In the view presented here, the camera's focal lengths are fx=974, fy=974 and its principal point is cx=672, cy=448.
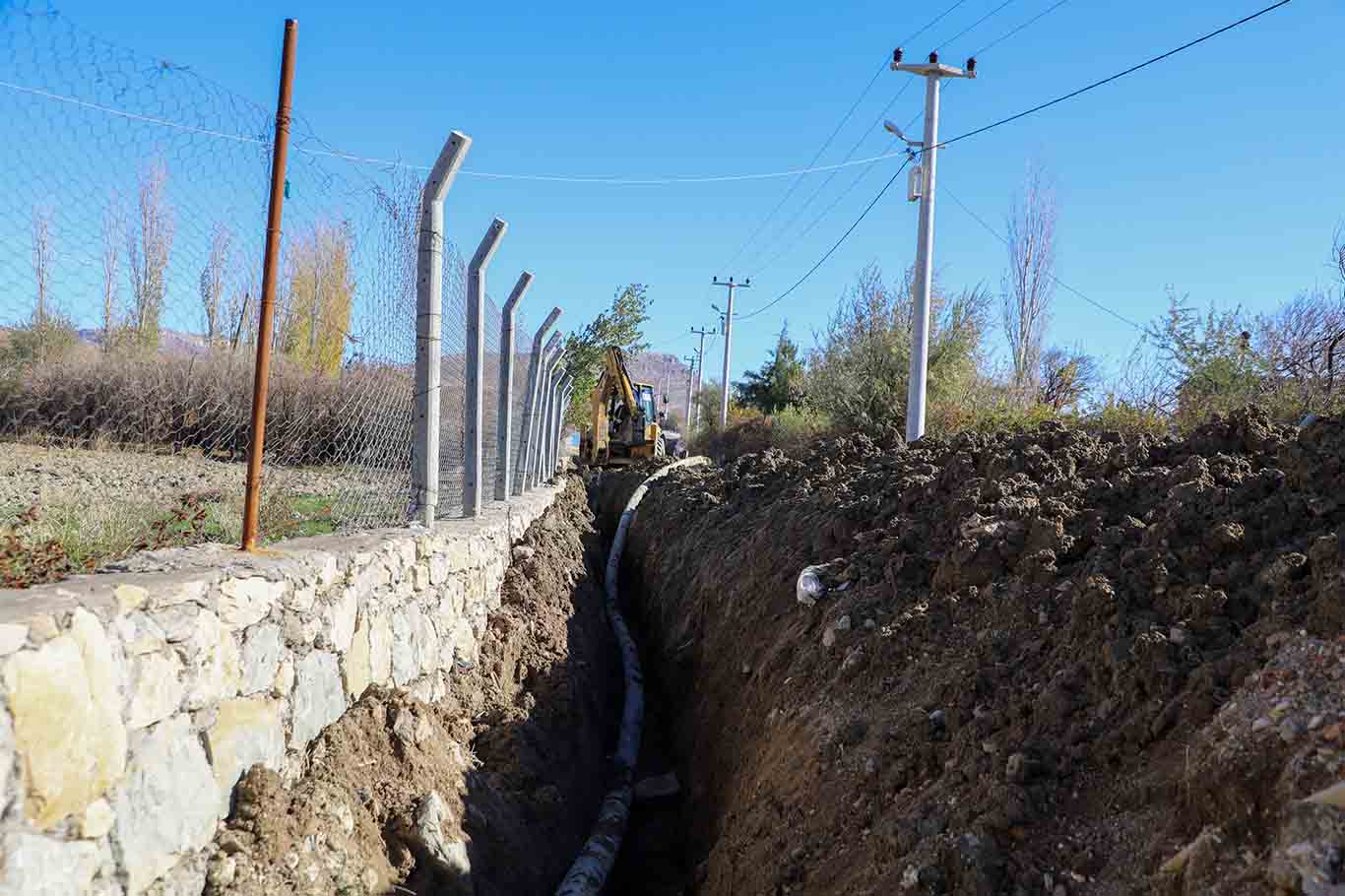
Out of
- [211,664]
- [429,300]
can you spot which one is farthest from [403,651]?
[429,300]

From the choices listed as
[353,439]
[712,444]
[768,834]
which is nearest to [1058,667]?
[768,834]

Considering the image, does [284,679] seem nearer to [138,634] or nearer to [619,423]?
[138,634]

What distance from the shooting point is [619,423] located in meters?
25.1

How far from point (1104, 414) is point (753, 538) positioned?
18.7ft

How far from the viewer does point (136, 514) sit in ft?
16.5

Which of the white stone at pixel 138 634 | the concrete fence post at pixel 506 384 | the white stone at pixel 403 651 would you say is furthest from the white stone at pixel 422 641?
the concrete fence post at pixel 506 384

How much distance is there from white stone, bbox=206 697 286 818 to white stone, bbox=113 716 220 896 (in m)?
0.05

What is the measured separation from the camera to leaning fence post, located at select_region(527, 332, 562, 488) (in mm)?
12102

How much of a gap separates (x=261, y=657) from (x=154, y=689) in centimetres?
61

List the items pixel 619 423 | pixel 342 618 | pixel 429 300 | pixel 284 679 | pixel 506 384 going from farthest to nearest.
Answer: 1. pixel 619 423
2. pixel 506 384
3. pixel 429 300
4. pixel 342 618
5. pixel 284 679

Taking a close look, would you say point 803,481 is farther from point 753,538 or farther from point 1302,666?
point 1302,666

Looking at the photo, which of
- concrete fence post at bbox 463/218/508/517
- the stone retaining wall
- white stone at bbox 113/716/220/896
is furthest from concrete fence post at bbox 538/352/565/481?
white stone at bbox 113/716/220/896

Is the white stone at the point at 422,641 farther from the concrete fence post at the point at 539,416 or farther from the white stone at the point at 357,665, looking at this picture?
the concrete fence post at the point at 539,416

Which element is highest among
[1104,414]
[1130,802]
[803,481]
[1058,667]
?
[1104,414]
